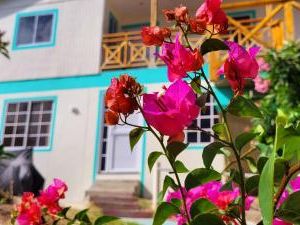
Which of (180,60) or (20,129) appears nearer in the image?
(180,60)

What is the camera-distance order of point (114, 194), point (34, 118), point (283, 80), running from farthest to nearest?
1. point (34, 118)
2. point (114, 194)
3. point (283, 80)

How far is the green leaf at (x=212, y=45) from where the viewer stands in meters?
0.57

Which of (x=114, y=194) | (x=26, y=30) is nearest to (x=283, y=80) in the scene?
(x=114, y=194)

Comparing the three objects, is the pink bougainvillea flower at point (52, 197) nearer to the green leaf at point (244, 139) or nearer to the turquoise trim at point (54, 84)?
the green leaf at point (244, 139)

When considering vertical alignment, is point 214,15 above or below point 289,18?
below

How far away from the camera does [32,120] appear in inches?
243

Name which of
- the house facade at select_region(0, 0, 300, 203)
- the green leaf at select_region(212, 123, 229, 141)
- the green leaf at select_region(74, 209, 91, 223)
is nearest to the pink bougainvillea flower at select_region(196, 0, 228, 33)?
the green leaf at select_region(212, 123, 229, 141)

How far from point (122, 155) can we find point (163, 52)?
5.59 meters

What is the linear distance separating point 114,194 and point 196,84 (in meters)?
5.02

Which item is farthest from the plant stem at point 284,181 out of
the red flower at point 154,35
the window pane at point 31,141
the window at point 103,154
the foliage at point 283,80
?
the window pane at point 31,141

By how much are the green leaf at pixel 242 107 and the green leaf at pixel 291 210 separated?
101 millimetres

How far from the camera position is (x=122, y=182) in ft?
19.0

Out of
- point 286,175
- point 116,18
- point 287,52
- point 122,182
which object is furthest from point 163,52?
point 116,18

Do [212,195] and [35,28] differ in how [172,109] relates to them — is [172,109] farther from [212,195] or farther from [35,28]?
[35,28]
